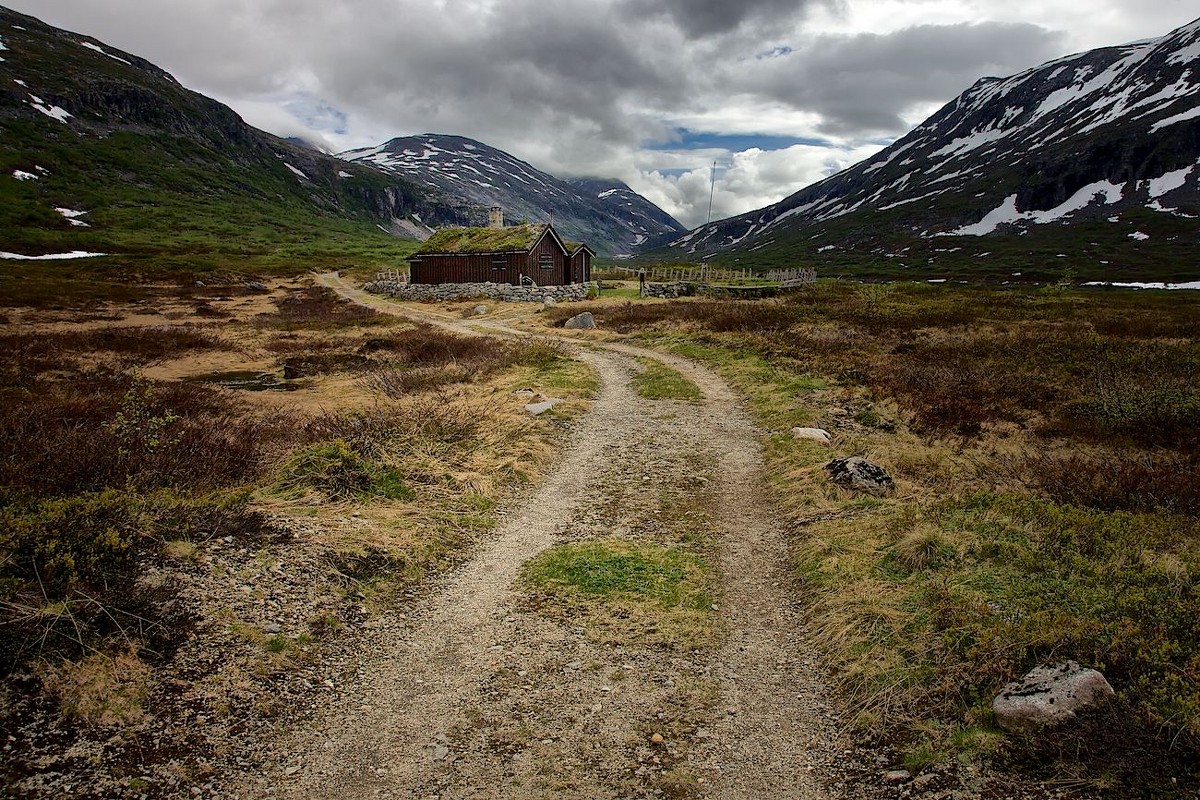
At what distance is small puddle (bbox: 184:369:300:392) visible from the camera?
66.9 ft

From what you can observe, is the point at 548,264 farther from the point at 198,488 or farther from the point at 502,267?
the point at 198,488

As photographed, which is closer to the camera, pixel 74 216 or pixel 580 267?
pixel 580 267

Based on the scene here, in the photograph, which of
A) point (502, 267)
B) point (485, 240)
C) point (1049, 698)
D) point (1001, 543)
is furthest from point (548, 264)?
point (1049, 698)

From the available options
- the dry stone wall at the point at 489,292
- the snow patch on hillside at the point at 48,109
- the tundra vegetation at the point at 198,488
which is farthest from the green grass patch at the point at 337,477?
the snow patch on hillside at the point at 48,109

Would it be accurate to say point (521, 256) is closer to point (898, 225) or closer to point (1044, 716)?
point (1044, 716)

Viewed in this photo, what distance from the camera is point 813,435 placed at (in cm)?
1234

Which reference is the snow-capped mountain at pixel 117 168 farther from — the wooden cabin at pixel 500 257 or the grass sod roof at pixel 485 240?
the wooden cabin at pixel 500 257

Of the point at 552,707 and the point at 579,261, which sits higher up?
the point at 579,261

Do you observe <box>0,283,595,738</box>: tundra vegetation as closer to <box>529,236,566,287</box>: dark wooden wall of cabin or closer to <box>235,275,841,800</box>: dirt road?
<box>235,275,841,800</box>: dirt road

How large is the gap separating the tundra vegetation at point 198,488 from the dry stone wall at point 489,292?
29.4 metres

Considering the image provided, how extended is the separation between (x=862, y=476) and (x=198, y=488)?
9965mm

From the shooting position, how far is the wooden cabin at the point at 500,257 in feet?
171

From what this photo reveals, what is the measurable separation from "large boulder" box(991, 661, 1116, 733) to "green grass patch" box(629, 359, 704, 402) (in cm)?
1279

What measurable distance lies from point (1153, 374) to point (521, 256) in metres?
43.1
